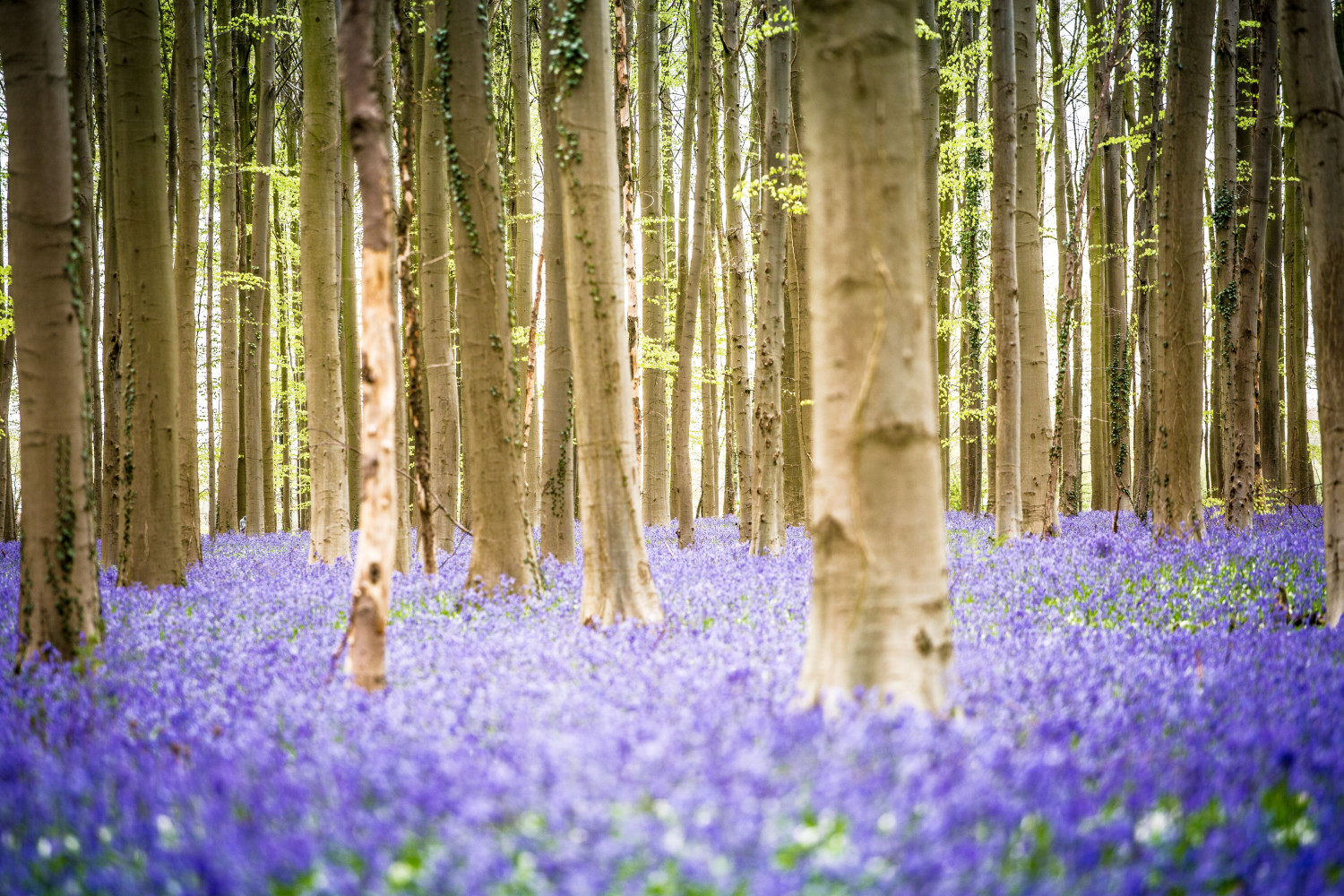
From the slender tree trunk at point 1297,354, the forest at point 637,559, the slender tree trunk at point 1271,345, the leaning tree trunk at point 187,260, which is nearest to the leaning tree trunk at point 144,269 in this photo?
the forest at point 637,559

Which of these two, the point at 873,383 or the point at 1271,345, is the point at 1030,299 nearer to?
the point at 1271,345

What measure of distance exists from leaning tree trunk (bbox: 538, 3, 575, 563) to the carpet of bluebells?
408 cm

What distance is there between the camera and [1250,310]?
1022cm

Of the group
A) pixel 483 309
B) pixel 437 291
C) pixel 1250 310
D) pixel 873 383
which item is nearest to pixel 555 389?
pixel 437 291

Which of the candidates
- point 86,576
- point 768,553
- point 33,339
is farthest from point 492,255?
point 768,553

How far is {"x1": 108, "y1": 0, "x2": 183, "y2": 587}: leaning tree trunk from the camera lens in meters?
8.08

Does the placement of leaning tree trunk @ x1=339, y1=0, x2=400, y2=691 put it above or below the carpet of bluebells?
above

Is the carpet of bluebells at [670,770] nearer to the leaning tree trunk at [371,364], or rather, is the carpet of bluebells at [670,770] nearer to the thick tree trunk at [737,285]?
the leaning tree trunk at [371,364]

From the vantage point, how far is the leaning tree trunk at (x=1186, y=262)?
29.5 feet

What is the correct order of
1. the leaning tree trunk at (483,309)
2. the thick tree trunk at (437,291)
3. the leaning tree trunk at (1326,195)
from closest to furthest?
the leaning tree trunk at (1326,195) → the leaning tree trunk at (483,309) → the thick tree trunk at (437,291)

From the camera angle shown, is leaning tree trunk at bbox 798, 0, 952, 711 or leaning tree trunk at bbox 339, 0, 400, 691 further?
leaning tree trunk at bbox 339, 0, 400, 691

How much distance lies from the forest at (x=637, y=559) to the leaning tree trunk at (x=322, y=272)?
5 centimetres

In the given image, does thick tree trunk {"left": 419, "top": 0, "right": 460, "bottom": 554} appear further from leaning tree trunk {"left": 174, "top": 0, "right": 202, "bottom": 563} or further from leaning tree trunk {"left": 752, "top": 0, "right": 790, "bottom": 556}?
leaning tree trunk {"left": 752, "top": 0, "right": 790, "bottom": 556}

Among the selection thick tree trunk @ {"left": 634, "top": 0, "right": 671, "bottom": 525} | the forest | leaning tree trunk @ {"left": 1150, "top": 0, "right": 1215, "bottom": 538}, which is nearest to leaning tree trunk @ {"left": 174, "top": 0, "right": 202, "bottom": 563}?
the forest
